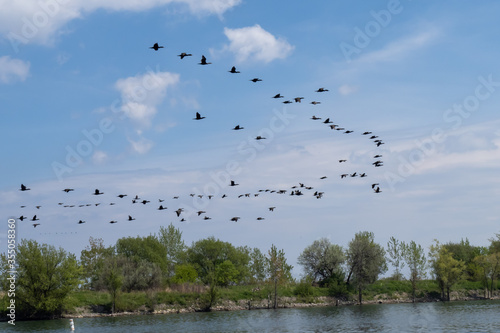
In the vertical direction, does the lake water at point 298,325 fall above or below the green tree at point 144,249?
below

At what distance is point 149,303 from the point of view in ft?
243

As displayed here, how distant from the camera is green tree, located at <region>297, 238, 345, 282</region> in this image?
97938mm

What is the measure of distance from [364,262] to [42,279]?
53.1m

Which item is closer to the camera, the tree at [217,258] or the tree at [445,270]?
the tree at [445,270]

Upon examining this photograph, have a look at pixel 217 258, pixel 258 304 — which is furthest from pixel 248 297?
pixel 217 258

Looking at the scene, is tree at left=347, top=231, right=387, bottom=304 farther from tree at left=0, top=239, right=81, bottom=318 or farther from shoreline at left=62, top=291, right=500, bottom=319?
tree at left=0, top=239, right=81, bottom=318

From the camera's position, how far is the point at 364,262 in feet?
308

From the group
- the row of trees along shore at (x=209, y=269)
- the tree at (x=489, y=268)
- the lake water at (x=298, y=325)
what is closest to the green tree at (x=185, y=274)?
the row of trees along shore at (x=209, y=269)

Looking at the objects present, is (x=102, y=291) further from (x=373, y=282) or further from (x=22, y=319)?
(x=373, y=282)

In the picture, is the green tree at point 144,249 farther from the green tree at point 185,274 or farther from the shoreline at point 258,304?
the shoreline at point 258,304

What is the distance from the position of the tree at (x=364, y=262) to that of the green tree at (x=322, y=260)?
240 cm

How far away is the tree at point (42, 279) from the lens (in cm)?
6406

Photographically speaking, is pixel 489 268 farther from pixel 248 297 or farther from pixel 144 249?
pixel 144 249

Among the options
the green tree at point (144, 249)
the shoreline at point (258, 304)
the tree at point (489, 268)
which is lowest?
the shoreline at point (258, 304)
